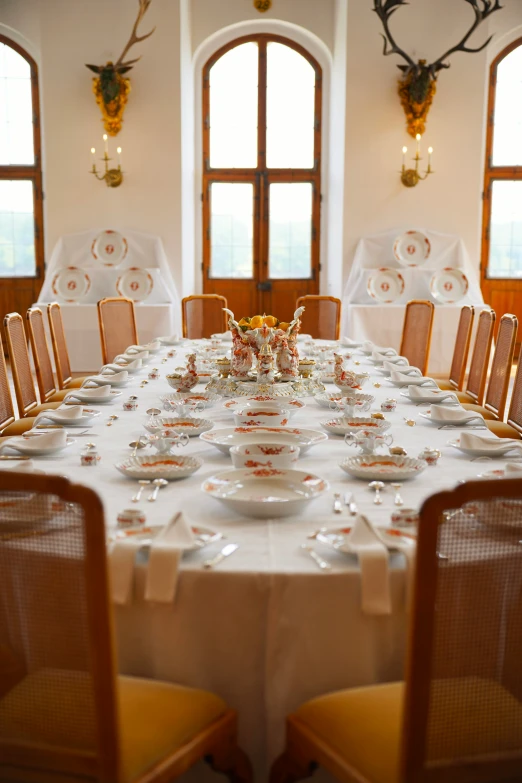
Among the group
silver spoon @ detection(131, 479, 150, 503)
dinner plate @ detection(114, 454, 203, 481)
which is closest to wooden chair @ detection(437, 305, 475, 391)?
dinner plate @ detection(114, 454, 203, 481)

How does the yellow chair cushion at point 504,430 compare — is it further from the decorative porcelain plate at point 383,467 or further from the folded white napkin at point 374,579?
the folded white napkin at point 374,579

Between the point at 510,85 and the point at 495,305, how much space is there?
86.9 inches

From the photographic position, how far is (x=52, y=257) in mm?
7719

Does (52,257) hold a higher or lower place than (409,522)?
higher

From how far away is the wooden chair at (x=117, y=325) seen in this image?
5.38m

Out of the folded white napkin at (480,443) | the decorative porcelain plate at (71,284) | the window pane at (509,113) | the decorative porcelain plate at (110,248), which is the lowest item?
the folded white napkin at (480,443)

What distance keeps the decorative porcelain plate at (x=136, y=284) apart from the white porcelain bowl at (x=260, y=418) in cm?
515

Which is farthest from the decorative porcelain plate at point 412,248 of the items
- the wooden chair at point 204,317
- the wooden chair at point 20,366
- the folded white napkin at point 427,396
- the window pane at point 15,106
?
the folded white napkin at point 427,396

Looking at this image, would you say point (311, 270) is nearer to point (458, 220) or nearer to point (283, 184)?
point (283, 184)

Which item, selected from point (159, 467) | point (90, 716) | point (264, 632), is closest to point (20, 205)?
point (159, 467)

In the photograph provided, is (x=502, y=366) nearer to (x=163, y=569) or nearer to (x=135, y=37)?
(x=163, y=569)

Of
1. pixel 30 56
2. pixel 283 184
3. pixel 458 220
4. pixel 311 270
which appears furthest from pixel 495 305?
pixel 30 56

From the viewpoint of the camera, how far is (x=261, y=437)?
7.81 feet

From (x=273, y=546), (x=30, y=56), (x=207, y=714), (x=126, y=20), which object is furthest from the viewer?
(x=30, y=56)
